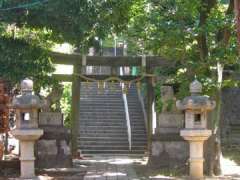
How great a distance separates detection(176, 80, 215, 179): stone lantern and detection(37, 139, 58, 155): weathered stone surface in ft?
15.3

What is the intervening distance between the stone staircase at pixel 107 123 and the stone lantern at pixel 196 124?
7.48 meters

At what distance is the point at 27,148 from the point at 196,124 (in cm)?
449

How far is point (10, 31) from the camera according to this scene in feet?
56.9

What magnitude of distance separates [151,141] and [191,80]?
262cm

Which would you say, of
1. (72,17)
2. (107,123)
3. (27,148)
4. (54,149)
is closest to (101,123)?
(107,123)

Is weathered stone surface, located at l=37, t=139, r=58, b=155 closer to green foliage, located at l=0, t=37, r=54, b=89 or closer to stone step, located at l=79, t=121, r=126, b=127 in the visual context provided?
green foliage, located at l=0, t=37, r=54, b=89

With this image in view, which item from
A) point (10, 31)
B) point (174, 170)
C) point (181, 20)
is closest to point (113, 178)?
point (174, 170)

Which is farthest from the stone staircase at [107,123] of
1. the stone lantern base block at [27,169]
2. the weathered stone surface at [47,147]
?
the stone lantern base block at [27,169]

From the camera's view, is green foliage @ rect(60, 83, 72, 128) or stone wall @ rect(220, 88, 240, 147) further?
green foliage @ rect(60, 83, 72, 128)

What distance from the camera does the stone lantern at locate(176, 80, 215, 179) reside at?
1427 cm

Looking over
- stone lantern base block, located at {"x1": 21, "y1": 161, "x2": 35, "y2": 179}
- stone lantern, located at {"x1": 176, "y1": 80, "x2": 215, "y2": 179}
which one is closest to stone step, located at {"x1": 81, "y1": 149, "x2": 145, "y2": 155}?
stone lantern, located at {"x1": 176, "y1": 80, "x2": 215, "y2": 179}

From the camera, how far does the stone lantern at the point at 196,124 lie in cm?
1427

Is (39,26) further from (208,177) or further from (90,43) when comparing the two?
(208,177)

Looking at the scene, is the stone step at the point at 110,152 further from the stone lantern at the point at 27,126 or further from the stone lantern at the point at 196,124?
the stone lantern at the point at 196,124
